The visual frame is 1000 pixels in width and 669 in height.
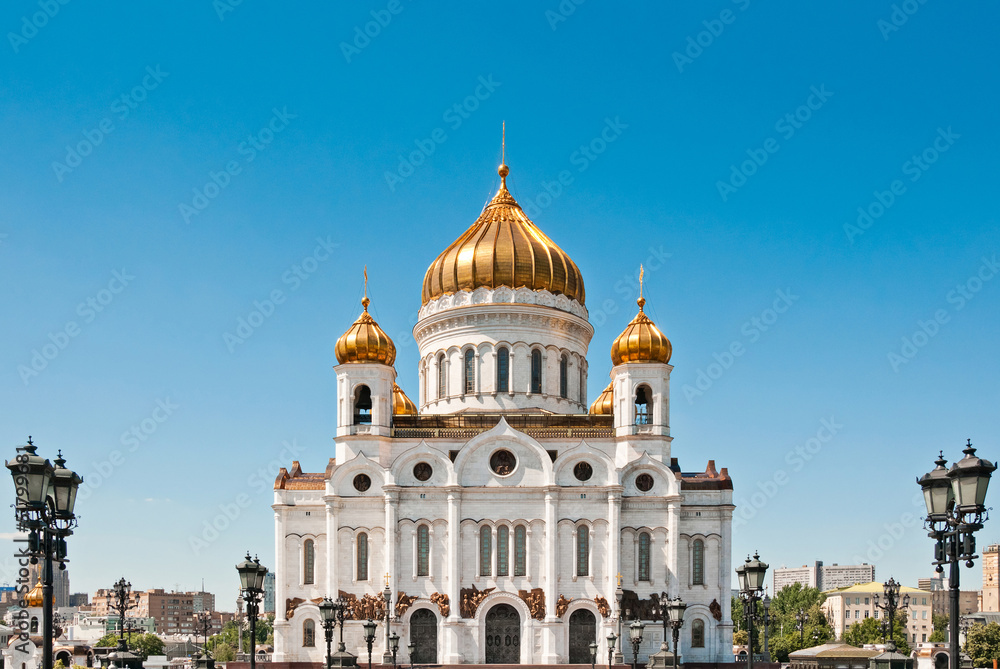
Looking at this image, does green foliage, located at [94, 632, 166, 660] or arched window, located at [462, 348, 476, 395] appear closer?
arched window, located at [462, 348, 476, 395]

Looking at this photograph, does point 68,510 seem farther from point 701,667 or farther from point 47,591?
point 701,667

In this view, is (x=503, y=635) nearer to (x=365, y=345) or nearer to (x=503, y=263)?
(x=365, y=345)

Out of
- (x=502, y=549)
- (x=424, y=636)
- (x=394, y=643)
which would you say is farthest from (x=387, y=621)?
(x=502, y=549)

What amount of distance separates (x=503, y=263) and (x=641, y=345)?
24.9 ft

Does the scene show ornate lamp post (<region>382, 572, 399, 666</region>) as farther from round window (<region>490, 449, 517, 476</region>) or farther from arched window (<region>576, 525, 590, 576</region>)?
arched window (<region>576, 525, 590, 576</region>)

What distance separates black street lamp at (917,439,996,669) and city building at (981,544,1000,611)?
115 m

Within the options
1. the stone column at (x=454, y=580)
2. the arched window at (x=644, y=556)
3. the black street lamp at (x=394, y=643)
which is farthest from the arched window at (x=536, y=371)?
the black street lamp at (x=394, y=643)

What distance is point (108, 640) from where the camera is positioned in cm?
8338

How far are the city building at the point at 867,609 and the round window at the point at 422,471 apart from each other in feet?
237

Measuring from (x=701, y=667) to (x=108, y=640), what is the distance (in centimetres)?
5635

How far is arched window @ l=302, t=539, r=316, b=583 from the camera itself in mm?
44250

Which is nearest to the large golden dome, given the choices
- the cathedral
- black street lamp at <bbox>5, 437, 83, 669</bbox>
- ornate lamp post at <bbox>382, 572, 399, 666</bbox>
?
the cathedral

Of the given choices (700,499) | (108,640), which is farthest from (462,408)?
(108,640)

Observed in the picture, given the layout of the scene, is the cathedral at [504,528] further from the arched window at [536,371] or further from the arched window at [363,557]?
the arched window at [536,371]
